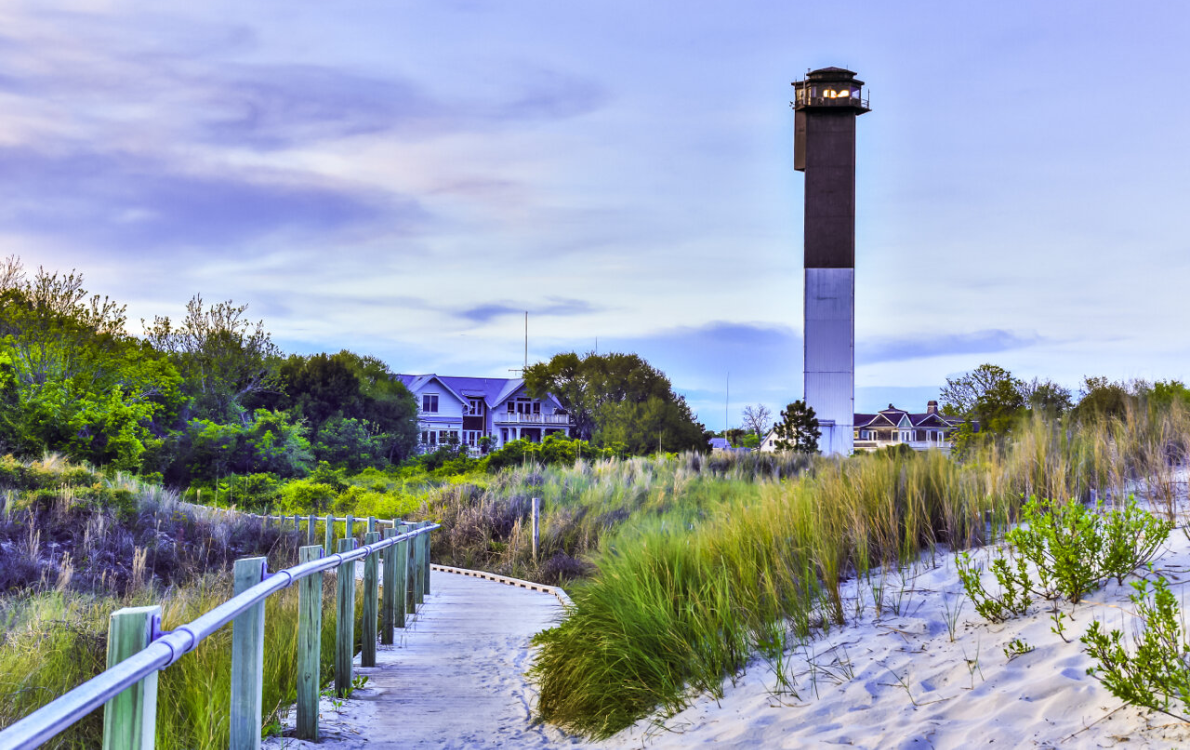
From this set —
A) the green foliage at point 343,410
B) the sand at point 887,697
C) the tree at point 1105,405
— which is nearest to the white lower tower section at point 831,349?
the green foliage at point 343,410

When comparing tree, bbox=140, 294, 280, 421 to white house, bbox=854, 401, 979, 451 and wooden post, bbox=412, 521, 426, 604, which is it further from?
white house, bbox=854, 401, 979, 451

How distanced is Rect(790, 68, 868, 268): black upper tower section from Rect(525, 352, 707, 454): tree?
45.7 ft

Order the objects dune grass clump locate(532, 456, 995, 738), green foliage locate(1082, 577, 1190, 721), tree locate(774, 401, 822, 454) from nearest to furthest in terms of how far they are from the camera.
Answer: green foliage locate(1082, 577, 1190, 721) → dune grass clump locate(532, 456, 995, 738) → tree locate(774, 401, 822, 454)

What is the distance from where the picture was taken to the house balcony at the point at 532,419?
205ft

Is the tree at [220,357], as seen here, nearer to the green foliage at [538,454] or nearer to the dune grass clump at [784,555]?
the green foliage at [538,454]

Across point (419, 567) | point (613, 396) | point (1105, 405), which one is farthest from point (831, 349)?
point (419, 567)

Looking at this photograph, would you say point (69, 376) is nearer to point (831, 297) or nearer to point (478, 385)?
point (831, 297)

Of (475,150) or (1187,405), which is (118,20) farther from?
(1187,405)

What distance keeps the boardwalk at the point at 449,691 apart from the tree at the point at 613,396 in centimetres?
4242

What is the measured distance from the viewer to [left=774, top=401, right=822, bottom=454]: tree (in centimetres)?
3947

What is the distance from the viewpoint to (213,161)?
19016mm

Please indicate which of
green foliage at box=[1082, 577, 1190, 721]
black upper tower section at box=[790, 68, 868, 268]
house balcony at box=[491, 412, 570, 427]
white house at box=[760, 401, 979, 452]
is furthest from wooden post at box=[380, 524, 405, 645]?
white house at box=[760, 401, 979, 452]

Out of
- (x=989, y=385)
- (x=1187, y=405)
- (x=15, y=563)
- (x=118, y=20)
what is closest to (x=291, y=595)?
(x=15, y=563)

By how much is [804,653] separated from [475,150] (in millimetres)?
15214
